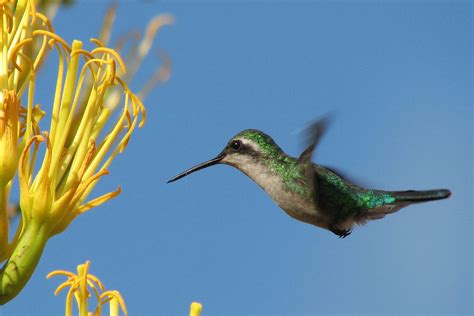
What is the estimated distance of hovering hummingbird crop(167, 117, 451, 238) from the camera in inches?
103

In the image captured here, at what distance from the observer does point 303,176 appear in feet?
8.78

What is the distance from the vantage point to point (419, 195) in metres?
2.57

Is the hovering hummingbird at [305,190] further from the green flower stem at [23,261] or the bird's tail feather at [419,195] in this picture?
the green flower stem at [23,261]

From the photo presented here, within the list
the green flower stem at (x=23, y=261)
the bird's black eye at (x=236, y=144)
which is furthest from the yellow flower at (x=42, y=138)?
the bird's black eye at (x=236, y=144)

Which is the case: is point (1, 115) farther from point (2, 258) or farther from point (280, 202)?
point (280, 202)

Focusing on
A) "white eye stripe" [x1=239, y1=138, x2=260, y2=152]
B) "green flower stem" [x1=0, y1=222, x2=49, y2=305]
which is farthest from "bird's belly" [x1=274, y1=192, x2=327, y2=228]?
"green flower stem" [x1=0, y1=222, x2=49, y2=305]

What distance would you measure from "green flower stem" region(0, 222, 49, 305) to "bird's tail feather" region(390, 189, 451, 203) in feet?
4.15

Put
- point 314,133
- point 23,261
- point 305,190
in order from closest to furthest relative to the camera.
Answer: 1. point 23,261
2. point 314,133
3. point 305,190

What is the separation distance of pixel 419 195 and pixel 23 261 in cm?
134

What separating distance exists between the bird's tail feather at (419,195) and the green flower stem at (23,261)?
127 centimetres

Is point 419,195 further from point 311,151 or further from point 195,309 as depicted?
point 195,309

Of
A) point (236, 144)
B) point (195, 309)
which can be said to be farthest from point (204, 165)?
point (195, 309)

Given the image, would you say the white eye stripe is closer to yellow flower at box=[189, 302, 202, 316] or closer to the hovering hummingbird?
the hovering hummingbird

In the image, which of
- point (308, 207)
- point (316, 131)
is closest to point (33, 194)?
point (316, 131)
